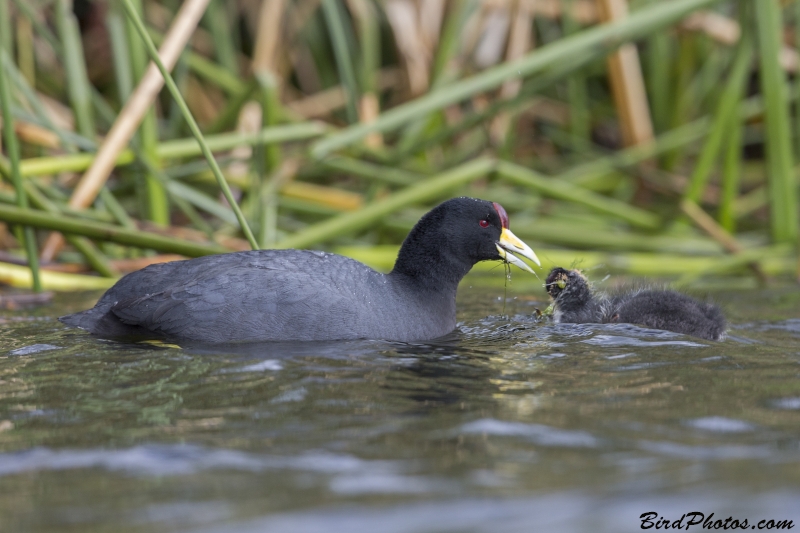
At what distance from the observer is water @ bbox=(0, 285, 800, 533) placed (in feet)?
7.21

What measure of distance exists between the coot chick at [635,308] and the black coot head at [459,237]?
30 centimetres

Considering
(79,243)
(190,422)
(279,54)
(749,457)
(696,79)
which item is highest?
(279,54)

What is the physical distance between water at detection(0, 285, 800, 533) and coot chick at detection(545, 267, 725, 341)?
189mm

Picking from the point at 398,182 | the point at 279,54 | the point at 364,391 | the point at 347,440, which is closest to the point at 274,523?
the point at 347,440

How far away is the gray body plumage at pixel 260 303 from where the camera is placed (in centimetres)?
379

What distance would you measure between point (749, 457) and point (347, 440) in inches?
39.9

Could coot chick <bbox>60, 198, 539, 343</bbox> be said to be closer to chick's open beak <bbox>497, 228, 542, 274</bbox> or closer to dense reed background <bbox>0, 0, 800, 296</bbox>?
chick's open beak <bbox>497, 228, 542, 274</bbox>

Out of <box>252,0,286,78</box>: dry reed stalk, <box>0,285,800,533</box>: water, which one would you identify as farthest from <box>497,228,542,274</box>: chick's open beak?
<box>252,0,286,78</box>: dry reed stalk

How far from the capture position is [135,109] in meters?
5.16

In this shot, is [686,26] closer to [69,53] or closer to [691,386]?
[69,53]

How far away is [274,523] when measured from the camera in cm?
213

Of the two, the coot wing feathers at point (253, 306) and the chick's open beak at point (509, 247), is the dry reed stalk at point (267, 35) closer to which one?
the chick's open beak at point (509, 247)

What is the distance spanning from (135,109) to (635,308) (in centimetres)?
271

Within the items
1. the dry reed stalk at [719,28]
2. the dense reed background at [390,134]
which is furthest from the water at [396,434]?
the dry reed stalk at [719,28]
